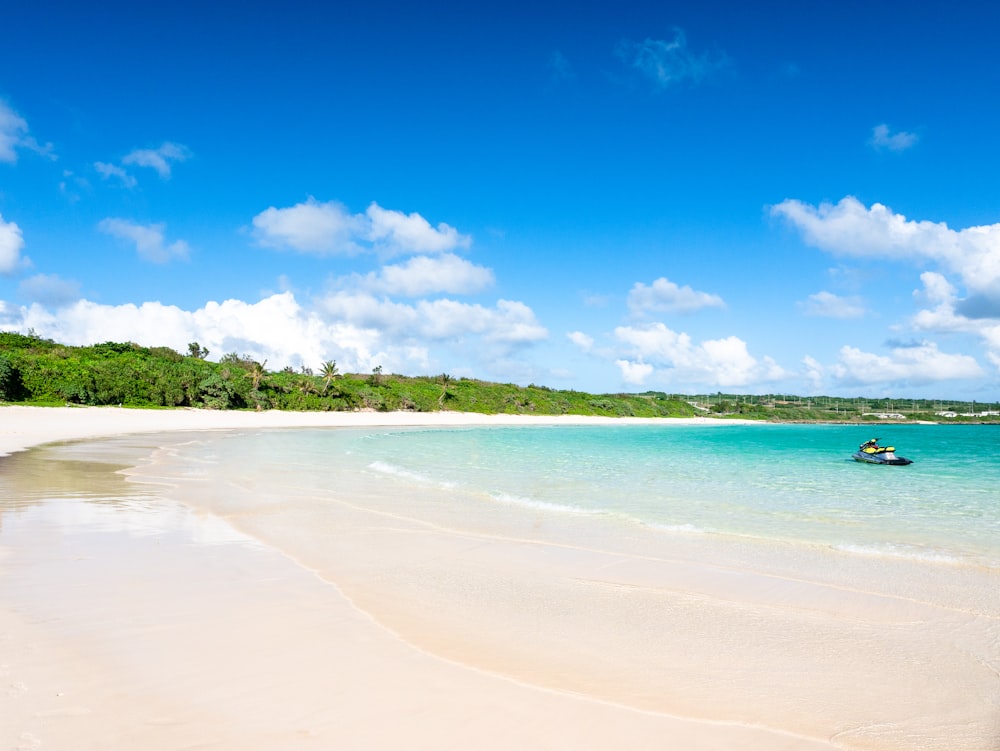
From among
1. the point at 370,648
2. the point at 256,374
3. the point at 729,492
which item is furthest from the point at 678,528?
the point at 256,374

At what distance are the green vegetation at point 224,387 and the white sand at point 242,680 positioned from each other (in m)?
49.4

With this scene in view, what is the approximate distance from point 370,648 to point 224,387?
59.1 m

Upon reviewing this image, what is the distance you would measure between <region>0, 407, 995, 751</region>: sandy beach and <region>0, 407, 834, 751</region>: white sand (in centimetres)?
2

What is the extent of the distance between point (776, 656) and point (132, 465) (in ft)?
66.1

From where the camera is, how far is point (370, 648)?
5.21 meters

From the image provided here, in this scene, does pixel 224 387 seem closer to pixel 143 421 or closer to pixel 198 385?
pixel 198 385

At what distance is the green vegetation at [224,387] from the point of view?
4912 cm

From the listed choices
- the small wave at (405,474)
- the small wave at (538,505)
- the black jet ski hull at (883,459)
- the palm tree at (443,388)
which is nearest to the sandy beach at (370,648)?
the small wave at (538,505)

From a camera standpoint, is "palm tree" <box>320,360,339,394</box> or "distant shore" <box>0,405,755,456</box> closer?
"distant shore" <box>0,405,755,456</box>

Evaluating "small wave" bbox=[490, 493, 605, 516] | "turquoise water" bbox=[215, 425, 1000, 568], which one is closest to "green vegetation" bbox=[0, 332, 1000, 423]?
"turquoise water" bbox=[215, 425, 1000, 568]

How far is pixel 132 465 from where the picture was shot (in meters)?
19.7

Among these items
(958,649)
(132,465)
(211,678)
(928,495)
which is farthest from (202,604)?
(928,495)

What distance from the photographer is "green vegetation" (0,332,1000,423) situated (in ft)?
161

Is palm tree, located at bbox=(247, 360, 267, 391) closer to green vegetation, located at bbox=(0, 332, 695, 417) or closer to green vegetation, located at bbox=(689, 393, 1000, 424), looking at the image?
green vegetation, located at bbox=(0, 332, 695, 417)
